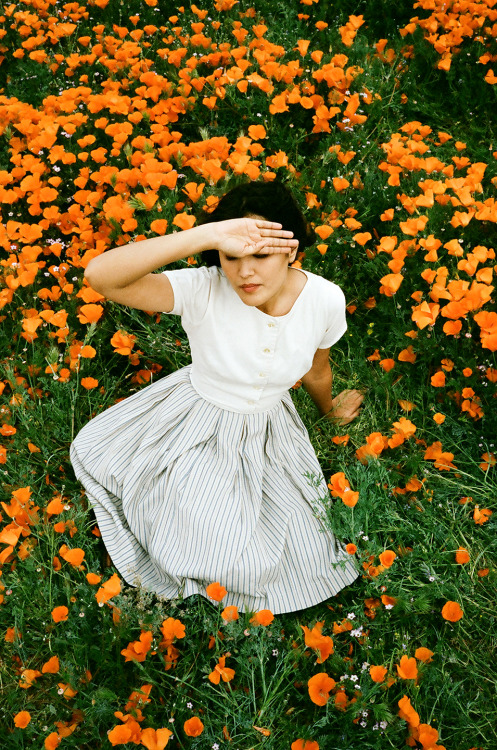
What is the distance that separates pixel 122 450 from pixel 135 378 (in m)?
0.59

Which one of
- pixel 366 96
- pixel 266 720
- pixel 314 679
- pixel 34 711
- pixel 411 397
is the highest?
pixel 366 96

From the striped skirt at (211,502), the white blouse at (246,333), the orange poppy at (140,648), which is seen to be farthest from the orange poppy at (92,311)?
the orange poppy at (140,648)

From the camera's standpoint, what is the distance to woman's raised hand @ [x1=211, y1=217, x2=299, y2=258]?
1.93m

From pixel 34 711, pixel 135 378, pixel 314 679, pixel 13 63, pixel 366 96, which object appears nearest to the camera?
pixel 314 679

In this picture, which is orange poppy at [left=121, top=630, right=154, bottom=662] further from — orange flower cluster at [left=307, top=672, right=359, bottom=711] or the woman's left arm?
the woman's left arm

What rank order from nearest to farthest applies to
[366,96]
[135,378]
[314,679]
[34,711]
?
[314,679]
[34,711]
[135,378]
[366,96]

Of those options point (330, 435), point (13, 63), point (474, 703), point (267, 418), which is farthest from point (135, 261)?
point (13, 63)

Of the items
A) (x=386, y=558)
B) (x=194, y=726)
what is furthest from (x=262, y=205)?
(x=194, y=726)

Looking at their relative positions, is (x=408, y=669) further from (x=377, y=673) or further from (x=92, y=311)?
(x=92, y=311)

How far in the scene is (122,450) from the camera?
2539mm

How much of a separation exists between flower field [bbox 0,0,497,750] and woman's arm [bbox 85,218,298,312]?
25.1 inches

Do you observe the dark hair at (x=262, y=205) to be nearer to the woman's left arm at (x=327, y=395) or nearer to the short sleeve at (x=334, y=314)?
the short sleeve at (x=334, y=314)

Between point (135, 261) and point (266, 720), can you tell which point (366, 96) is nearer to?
point (135, 261)

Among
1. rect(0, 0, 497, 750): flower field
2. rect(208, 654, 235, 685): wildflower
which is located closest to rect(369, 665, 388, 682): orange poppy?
rect(0, 0, 497, 750): flower field
